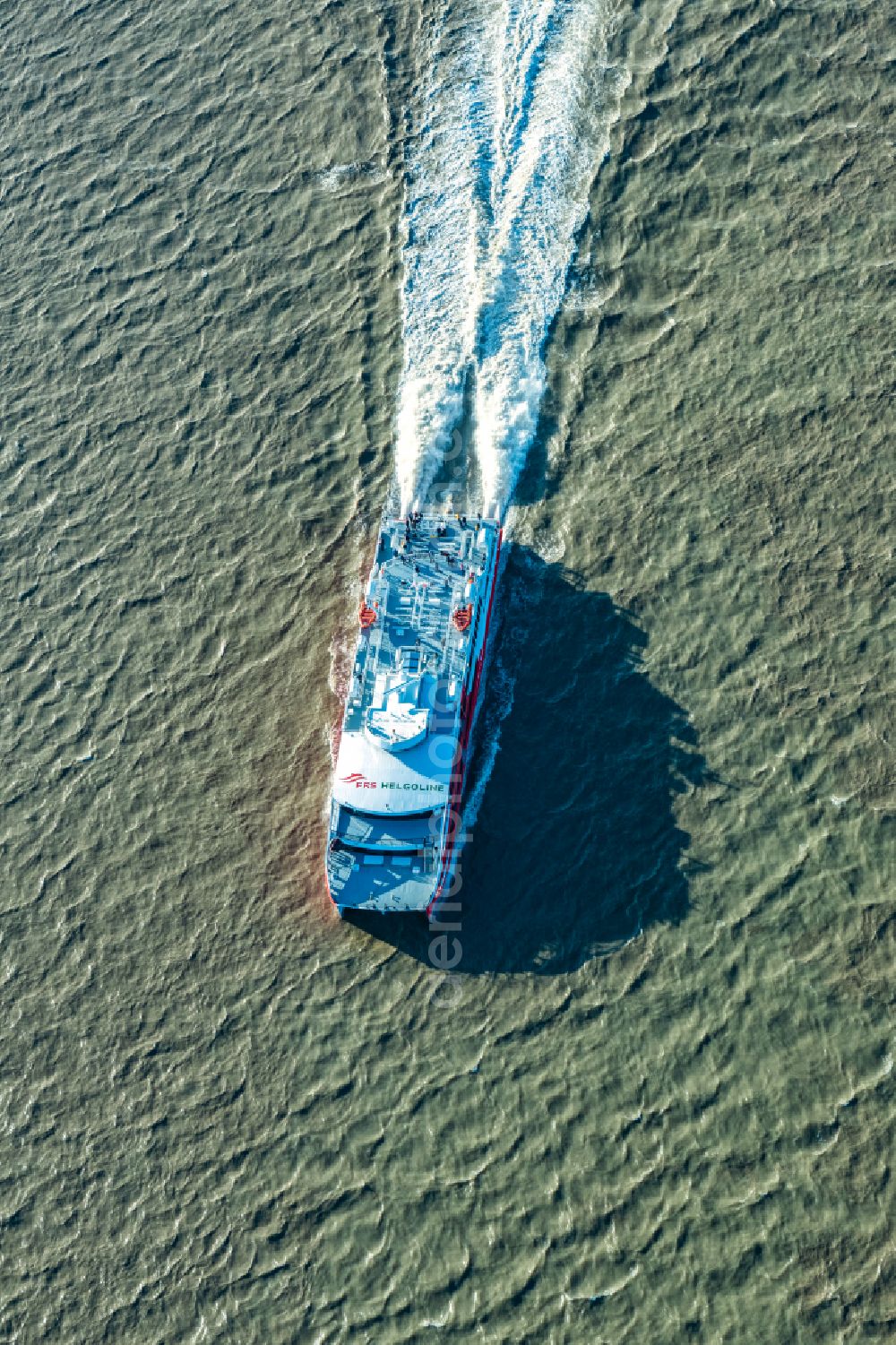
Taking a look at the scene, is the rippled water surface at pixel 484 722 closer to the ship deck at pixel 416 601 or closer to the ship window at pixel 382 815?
the ship window at pixel 382 815

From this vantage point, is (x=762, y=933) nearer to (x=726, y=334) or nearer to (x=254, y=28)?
(x=726, y=334)

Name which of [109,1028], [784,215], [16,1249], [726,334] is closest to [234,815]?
[109,1028]

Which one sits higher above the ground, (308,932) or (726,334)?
(726,334)

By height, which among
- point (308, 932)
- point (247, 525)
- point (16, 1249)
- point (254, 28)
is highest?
point (254, 28)

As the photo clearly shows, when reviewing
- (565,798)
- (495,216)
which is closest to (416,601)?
(565,798)

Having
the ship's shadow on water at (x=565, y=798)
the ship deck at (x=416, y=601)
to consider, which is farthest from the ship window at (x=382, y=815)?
the ship deck at (x=416, y=601)

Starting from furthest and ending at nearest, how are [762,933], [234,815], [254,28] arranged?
[254,28], [234,815], [762,933]
